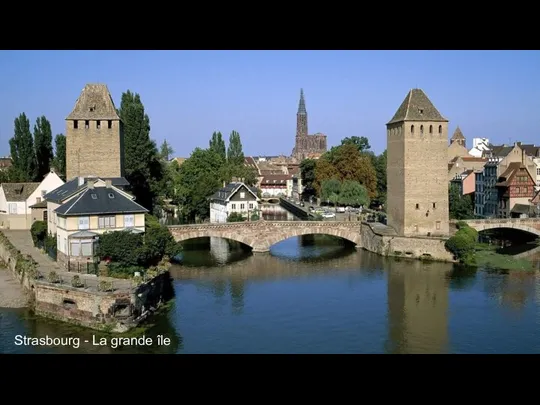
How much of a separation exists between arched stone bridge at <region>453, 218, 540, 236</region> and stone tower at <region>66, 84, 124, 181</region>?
19319mm

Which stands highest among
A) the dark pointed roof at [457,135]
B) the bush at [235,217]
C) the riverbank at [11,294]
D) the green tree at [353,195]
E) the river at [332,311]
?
the dark pointed roof at [457,135]

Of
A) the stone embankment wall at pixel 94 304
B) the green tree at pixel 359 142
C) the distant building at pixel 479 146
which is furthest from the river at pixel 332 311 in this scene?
the distant building at pixel 479 146

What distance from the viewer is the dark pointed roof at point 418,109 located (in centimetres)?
3259

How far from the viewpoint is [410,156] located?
3250cm

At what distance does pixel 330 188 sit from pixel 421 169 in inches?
646

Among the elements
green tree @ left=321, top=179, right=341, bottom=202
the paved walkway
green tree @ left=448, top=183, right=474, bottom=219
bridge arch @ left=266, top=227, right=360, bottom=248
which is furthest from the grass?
green tree @ left=321, top=179, right=341, bottom=202

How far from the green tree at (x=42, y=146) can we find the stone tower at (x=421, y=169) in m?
23.5

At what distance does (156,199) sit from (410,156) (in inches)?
813

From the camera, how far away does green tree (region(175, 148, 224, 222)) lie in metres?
47.6

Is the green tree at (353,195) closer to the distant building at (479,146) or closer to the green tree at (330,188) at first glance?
the green tree at (330,188)

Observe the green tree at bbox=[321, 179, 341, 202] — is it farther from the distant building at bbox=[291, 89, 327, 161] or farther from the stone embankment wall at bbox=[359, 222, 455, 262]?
the distant building at bbox=[291, 89, 327, 161]

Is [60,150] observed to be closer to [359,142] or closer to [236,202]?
[236,202]
